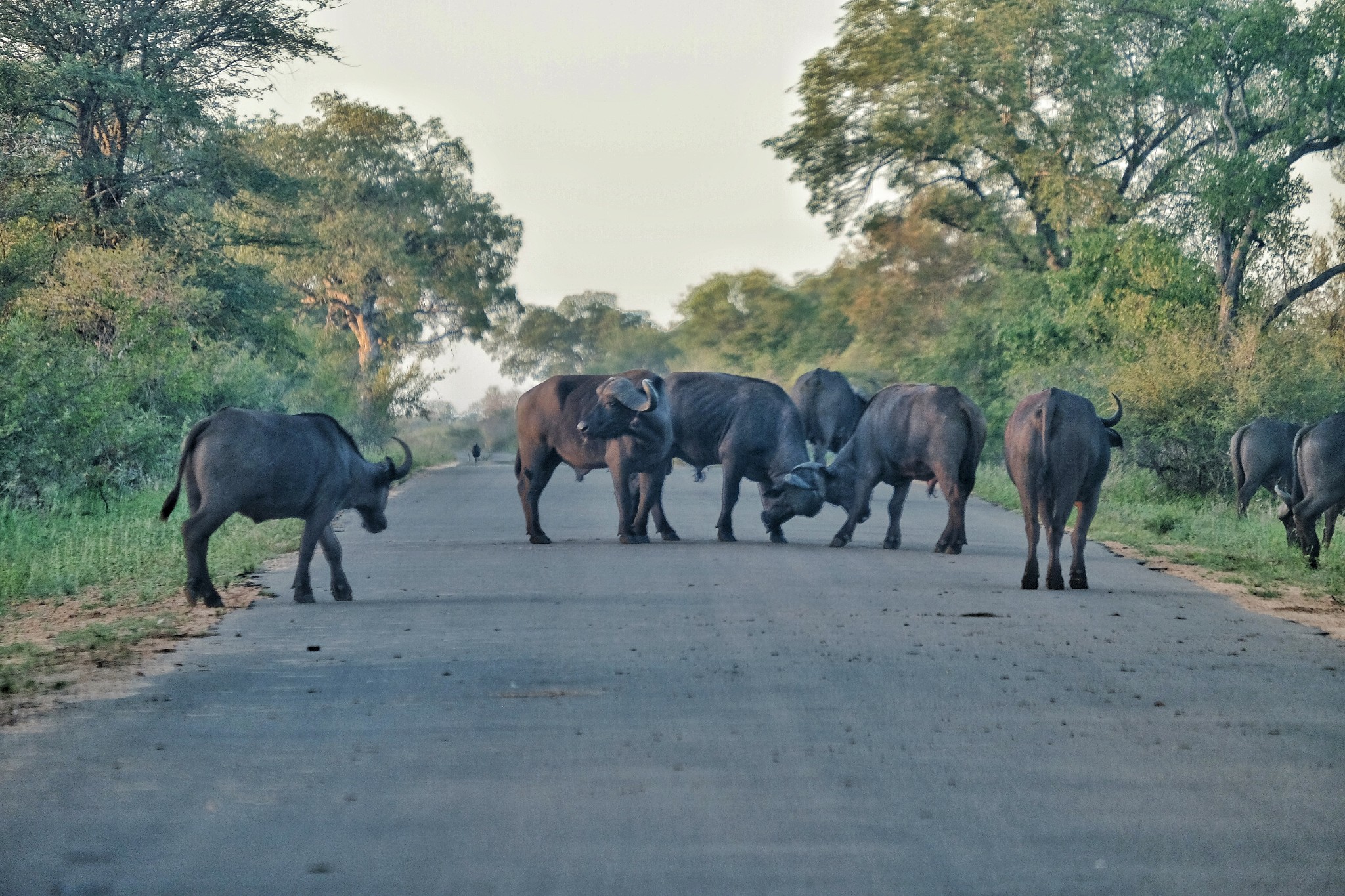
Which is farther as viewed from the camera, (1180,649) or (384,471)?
(384,471)

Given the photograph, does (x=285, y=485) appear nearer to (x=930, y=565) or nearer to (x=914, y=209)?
(x=930, y=565)

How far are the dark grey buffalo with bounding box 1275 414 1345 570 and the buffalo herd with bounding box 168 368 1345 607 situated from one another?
17 millimetres

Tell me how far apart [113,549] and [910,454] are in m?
7.81

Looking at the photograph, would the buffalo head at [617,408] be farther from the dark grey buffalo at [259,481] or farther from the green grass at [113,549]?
the dark grey buffalo at [259,481]

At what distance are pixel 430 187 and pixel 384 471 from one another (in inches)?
2148

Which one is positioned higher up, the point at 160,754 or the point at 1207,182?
the point at 1207,182

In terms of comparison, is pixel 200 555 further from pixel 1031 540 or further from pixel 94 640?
pixel 1031 540

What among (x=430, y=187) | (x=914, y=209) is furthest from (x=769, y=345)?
(x=914, y=209)

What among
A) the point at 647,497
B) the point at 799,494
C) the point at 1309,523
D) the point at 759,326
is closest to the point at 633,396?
the point at 647,497

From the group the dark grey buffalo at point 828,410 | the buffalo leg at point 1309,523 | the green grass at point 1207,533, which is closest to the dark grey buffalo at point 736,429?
the green grass at point 1207,533

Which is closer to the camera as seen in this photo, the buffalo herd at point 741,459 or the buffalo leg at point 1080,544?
the buffalo herd at point 741,459

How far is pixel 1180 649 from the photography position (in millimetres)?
9656

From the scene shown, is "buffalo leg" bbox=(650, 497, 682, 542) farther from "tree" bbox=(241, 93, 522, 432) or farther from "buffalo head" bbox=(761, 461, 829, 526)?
"tree" bbox=(241, 93, 522, 432)

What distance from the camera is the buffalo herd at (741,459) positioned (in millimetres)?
11922
